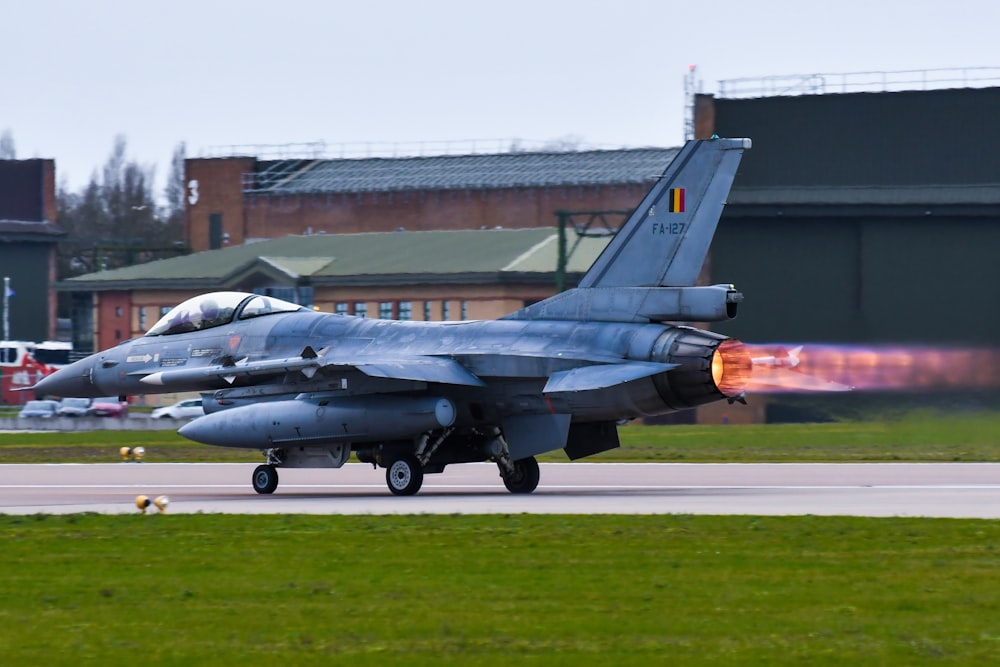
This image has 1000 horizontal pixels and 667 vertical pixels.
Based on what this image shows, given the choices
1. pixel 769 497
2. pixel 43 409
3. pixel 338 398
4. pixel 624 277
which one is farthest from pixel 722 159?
pixel 43 409

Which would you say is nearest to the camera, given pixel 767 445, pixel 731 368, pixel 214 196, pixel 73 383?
pixel 731 368

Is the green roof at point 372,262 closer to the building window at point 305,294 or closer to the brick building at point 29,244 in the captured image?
the building window at point 305,294

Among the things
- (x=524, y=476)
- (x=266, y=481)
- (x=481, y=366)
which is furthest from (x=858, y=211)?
(x=266, y=481)

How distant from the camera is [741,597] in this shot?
12.1m

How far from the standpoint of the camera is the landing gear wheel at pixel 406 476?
76.5 ft

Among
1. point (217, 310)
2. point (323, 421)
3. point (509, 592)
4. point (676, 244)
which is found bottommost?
point (509, 592)

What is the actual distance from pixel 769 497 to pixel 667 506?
2293mm

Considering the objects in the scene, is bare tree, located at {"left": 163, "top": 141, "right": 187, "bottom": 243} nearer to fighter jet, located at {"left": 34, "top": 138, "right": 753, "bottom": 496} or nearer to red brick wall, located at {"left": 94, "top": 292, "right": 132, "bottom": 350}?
red brick wall, located at {"left": 94, "top": 292, "right": 132, "bottom": 350}

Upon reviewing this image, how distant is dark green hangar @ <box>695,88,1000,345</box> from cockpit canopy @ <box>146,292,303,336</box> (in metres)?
30.1

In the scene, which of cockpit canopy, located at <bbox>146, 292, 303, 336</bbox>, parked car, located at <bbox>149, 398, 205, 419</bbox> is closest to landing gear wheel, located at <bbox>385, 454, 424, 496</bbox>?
cockpit canopy, located at <bbox>146, 292, 303, 336</bbox>

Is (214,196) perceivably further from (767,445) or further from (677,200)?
(677,200)

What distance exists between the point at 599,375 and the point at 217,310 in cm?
771

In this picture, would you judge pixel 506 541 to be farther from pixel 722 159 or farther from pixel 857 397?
pixel 857 397

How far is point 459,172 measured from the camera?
283ft
